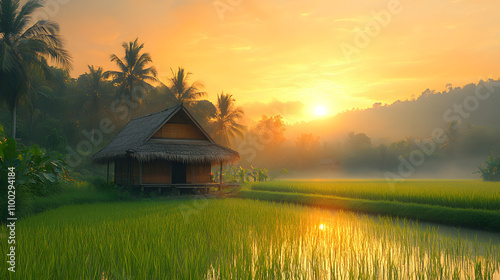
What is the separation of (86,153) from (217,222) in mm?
24707

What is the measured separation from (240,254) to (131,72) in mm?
25656

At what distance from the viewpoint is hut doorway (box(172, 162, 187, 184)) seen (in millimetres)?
17500

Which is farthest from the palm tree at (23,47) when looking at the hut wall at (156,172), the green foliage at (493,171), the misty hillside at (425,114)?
the misty hillside at (425,114)

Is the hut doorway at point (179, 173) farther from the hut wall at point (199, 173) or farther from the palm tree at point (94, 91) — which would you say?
the palm tree at point (94, 91)

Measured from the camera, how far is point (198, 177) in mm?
17422

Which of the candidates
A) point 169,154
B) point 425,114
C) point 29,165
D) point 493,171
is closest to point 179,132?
point 169,154

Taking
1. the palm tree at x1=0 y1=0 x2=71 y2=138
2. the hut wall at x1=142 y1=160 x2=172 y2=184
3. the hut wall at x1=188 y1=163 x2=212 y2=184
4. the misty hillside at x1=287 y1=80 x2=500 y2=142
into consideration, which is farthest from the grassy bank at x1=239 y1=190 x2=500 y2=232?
the misty hillside at x1=287 y1=80 x2=500 y2=142

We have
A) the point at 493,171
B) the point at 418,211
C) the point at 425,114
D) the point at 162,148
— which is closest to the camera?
the point at 418,211

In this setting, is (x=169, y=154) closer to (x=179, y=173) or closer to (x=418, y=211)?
(x=179, y=173)

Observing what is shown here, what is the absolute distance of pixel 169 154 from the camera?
15.2 meters

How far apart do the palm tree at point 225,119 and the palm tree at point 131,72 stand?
6.36 metres

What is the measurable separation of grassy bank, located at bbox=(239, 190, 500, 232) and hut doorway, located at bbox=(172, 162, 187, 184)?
5.41 m

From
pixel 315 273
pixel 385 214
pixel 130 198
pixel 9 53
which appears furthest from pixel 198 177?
pixel 315 273

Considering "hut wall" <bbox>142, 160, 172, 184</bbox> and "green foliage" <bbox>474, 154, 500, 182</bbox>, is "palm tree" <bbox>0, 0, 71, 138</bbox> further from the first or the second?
"green foliage" <bbox>474, 154, 500, 182</bbox>
